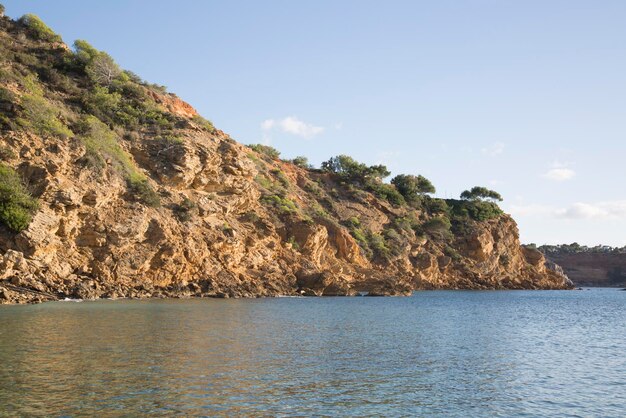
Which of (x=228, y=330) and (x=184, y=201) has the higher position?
(x=184, y=201)

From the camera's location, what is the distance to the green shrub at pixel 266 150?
87.9 metres

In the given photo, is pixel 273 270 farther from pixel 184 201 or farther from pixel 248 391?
pixel 248 391

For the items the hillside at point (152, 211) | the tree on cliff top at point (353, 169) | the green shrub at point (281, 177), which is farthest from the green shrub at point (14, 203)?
the tree on cliff top at point (353, 169)

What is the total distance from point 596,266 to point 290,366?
486 feet

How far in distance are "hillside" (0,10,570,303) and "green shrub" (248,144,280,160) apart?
3.68 metres

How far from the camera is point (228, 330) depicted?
998 inches

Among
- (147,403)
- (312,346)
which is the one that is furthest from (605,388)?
(147,403)

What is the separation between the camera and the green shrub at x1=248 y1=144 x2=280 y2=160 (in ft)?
289

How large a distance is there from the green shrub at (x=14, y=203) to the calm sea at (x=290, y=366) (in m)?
6.53

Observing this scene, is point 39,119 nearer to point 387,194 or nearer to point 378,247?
point 378,247

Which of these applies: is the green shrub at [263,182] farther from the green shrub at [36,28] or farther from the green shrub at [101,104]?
the green shrub at [36,28]

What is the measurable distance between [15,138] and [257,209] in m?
26.4

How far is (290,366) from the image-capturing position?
17.9 meters

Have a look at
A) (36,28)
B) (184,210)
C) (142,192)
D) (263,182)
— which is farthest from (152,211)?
(36,28)
